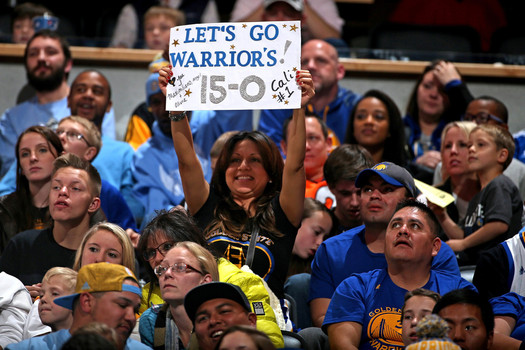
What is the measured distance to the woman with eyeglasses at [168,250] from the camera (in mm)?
4027

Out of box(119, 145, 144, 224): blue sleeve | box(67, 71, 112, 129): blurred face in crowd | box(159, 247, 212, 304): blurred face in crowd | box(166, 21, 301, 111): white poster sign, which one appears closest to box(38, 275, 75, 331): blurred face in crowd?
box(159, 247, 212, 304): blurred face in crowd

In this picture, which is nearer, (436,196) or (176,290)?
(176,290)

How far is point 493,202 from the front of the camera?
5.19 meters

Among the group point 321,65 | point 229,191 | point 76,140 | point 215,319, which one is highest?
point 321,65

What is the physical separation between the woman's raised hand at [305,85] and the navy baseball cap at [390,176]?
504mm

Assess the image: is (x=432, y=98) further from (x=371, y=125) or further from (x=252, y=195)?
(x=252, y=195)

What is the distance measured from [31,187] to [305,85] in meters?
1.92

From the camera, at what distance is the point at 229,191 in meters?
4.67

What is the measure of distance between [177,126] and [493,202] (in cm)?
199

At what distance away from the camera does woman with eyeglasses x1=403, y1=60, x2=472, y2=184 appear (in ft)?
22.0

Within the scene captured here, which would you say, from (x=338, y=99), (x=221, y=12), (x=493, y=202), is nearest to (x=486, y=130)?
(x=493, y=202)

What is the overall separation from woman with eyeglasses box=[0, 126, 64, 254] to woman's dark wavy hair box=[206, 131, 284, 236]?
3.75 ft

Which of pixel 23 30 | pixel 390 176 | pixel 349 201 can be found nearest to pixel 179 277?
pixel 390 176

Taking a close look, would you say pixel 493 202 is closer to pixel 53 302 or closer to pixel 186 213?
pixel 186 213
